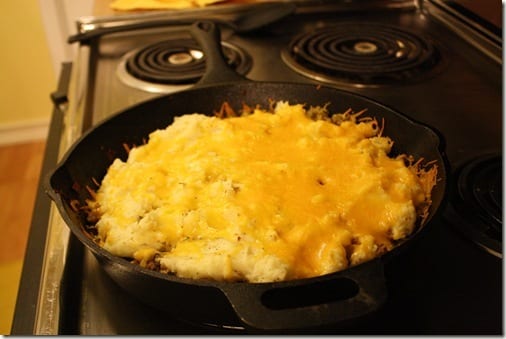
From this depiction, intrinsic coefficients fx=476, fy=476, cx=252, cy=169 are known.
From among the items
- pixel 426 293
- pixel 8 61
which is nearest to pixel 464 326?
pixel 426 293

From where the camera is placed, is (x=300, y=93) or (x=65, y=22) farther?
(x=65, y=22)

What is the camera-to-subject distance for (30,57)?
8.71 feet

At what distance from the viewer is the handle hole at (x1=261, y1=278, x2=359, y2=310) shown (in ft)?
1.52

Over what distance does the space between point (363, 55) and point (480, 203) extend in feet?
1.92

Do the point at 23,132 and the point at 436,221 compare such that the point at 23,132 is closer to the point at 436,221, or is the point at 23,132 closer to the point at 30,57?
the point at 30,57

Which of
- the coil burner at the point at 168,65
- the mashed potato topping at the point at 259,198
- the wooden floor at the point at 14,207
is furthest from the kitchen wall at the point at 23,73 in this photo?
the mashed potato topping at the point at 259,198

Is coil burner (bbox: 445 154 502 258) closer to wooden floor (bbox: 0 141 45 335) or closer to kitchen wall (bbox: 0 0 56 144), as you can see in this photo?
wooden floor (bbox: 0 141 45 335)

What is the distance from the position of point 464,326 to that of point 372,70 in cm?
69

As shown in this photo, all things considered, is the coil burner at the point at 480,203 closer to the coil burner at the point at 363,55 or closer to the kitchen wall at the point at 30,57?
the coil burner at the point at 363,55

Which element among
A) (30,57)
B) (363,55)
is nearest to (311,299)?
(363,55)

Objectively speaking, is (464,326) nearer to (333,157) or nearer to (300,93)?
(333,157)

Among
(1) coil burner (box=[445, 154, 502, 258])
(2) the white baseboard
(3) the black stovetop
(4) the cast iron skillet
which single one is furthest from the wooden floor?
(1) coil burner (box=[445, 154, 502, 258])

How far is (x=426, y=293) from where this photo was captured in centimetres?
60

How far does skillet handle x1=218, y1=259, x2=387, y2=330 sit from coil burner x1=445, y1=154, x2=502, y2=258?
0.89 feet
